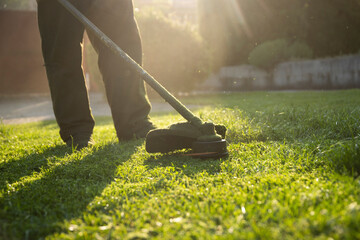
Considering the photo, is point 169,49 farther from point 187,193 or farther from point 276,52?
point 187,193

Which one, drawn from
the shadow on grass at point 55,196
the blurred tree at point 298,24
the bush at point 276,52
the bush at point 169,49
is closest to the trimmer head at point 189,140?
the shadow on grass at point 55,196

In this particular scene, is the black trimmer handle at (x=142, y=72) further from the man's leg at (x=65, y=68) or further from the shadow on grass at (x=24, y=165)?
the shadow on grass at (x=24, y=165)

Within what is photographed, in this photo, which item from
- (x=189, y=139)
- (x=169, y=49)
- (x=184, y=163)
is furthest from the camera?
(x=169, y=49)

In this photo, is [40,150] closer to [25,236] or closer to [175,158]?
[175,158]

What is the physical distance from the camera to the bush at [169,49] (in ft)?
26.6

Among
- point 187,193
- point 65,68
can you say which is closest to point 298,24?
point 65,68

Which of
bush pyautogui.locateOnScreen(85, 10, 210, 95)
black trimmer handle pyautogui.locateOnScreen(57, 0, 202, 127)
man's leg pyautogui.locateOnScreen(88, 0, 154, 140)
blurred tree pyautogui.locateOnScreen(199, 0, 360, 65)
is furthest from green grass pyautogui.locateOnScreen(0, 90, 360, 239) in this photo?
blurred tree pyautogui.locateOnScreen(199, 0, 360, 65)

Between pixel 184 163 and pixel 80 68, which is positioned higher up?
pixel 80 68

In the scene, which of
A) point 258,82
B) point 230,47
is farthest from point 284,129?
point 230,47

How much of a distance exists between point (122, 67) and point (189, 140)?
876 millimetres

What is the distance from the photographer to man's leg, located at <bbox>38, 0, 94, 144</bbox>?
2.39m

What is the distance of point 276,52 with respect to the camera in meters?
8.05

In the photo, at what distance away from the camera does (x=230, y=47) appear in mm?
9758

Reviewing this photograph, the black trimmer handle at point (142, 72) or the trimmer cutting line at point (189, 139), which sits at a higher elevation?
the black trimmer handle at point (142, 72)
